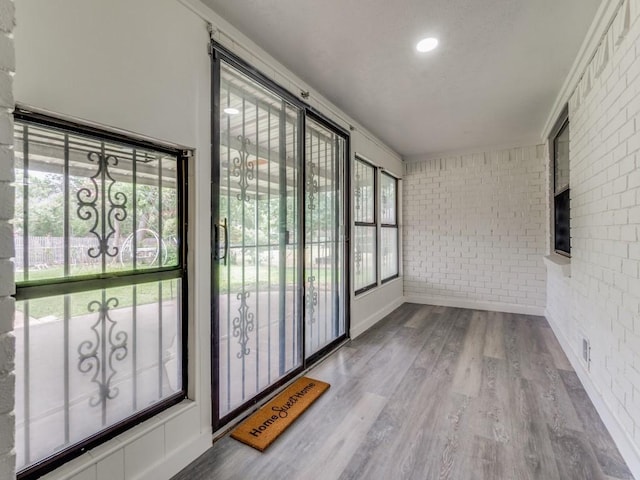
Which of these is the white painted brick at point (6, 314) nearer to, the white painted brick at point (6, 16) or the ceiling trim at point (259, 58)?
the white painted brick at point (6, 16)

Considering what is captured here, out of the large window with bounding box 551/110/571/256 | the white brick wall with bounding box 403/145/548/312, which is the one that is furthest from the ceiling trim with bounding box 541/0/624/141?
the white brick wall with bounding box 403/145/548/312

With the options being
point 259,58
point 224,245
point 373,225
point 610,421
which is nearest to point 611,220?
point 610,421

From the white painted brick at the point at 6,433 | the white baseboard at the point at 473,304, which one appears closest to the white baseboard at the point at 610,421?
the white baseboard at the point at 473,304

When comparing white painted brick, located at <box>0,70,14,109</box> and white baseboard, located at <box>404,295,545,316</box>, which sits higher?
white painted brick, located at <box>0,70,14,109</box>

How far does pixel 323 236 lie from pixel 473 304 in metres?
3.21

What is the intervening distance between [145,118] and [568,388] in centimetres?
345

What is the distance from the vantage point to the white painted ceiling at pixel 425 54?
5.98 feet

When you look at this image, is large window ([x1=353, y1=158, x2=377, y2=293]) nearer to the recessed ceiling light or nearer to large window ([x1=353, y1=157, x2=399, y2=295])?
large window ([x1=353, y1=157, x2=399, y2=295])

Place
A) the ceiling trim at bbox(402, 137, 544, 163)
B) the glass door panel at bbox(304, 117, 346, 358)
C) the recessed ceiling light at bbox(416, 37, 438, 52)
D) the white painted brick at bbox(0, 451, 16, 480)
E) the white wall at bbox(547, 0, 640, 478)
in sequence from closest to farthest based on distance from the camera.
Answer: the white painted brick at bbox(0, 451, 16, 480) < the white wall at bbox(547, 0, 640, 478) < the recessed ceiling light at bbox(416, 37, 438, 52) < the glass door panel at bbox(304, 117, 346, 358) < the ceiling trim at bbox(402, 137, 544, 163)

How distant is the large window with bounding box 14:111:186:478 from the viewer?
1185 mm

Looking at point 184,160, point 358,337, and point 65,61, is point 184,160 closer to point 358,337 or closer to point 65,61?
point 65,61

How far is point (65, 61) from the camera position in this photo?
119cm

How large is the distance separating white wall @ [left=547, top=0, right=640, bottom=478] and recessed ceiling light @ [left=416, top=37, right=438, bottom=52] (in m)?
0.94

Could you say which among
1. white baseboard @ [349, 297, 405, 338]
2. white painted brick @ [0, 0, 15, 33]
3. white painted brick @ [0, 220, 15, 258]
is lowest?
white baseboard @ [349, 297, 405, 338]
